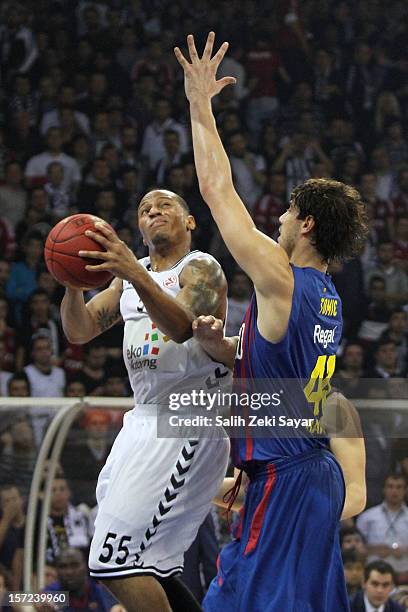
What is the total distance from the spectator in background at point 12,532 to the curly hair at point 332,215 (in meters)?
2.56

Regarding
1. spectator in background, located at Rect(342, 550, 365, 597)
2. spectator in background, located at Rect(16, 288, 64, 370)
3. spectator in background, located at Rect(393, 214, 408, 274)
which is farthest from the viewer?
spectator in background, located at Rect(393, 214, 408, 274)

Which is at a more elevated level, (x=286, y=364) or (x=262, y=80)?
(x=262, y=80)

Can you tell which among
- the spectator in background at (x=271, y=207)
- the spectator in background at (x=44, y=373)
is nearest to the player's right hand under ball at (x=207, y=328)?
the spectator in background at (x=44, y=373)

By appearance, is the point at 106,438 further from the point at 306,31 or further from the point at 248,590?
the point at 306,31

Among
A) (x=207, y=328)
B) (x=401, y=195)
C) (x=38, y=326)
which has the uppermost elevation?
(x=401, y=195)

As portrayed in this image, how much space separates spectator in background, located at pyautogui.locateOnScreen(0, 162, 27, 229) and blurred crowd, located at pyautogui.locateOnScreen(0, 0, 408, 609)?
0.8 inches

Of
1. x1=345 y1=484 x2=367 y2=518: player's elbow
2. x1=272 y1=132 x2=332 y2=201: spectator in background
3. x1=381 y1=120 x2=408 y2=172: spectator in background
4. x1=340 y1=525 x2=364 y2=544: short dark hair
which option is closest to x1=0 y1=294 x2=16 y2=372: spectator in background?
x1=272 y1=132 x2=332 y2=201: spectator in background

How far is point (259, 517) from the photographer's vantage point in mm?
4129

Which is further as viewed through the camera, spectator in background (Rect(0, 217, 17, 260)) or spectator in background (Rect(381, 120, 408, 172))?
spectator in background (Rect(381, 120, 408, 172))

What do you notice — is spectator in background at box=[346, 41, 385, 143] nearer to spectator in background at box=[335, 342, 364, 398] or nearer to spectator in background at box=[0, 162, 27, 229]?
spectator in background at box=[335, 342, 364, 398]

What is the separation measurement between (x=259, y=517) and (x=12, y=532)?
2.24 meters

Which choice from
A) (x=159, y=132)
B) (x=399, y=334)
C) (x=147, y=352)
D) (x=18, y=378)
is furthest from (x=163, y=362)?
(x=159, y=132)

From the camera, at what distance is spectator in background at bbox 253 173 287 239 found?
37.0ft

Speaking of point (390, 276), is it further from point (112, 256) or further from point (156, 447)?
point (112, 256)
